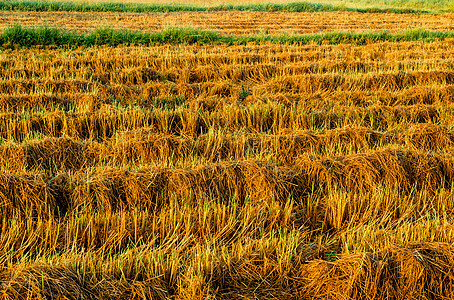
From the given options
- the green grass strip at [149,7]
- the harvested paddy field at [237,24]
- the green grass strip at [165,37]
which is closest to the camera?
the green grass strip at [165,37]

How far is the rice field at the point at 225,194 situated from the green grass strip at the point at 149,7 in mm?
18556

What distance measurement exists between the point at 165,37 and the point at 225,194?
10.0 metres

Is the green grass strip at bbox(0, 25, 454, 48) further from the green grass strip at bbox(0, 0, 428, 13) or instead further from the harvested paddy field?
the green grass strip at bbox(0, 0, 428, 13)

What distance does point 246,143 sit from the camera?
14.8ft

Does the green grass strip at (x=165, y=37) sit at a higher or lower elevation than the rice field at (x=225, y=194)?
higher

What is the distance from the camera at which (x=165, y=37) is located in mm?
12656

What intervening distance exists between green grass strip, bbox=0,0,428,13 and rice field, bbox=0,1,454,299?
18556 mm

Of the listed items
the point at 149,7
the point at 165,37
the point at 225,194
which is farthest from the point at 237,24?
the point at 225,194

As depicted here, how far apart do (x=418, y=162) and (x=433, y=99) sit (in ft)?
10.1

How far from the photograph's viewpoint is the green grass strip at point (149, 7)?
23.1 meters

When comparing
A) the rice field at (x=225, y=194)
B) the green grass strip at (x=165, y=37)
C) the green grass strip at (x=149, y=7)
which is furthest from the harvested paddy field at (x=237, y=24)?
the rice field at (x=225, y=194)

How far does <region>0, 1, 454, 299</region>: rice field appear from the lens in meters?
2.37

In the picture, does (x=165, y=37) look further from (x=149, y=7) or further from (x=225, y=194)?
(x=149, y=7)

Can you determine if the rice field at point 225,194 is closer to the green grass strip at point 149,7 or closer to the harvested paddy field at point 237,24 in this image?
the harvested paddy field at point 237,24
